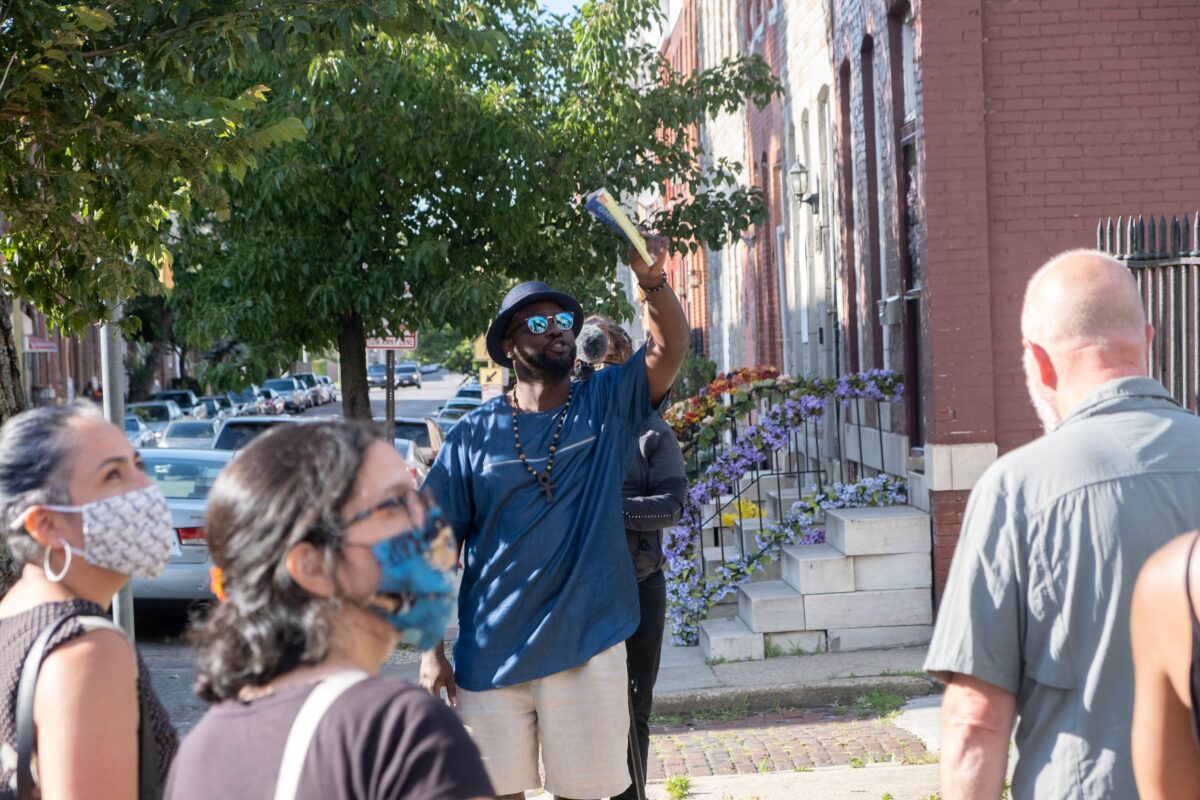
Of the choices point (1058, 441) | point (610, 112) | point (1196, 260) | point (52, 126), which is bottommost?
point (1058, 441)

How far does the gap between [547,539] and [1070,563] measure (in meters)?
2.07

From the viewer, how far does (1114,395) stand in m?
2.98

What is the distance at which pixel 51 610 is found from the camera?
8.91 ft

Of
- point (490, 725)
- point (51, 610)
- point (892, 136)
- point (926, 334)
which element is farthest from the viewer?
point (892, 136)

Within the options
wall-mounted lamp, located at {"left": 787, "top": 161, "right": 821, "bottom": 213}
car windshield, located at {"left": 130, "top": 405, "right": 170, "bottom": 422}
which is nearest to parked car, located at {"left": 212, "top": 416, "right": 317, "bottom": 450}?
wall-mounted lamp, located at {"left": 787, "top": 161, "right": 821, "bottom": 213}

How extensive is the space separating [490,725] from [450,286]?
9961 mm

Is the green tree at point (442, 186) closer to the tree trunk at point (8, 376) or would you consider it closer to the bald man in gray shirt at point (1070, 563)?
the tree trunk at point (8, 376)

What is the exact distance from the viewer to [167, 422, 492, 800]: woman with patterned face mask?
1.89 meters

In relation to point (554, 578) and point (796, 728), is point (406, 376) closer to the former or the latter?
point (796, 728)

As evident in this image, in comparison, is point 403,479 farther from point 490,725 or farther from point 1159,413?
point 490,725

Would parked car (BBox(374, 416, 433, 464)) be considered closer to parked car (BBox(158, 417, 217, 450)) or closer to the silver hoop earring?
parked car (BBox(158, 417, 217, 450))

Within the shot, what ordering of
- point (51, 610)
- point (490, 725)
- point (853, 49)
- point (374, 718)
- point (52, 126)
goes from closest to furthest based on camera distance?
point (374, 718), point (51, 610), point (490, 725), point (52, 126), point (853, 49)

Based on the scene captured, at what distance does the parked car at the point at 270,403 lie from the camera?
5560cm

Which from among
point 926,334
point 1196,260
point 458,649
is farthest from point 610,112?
point 458,649
